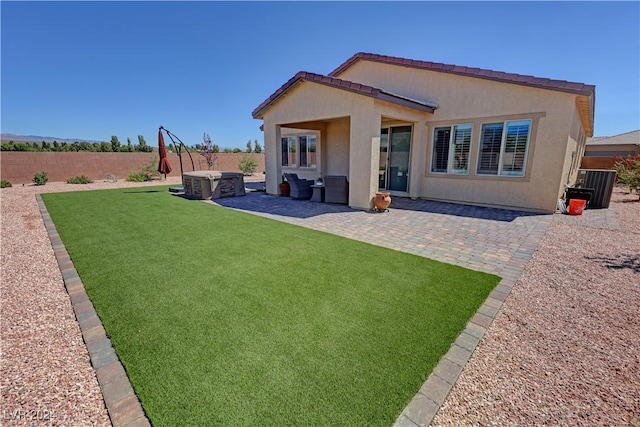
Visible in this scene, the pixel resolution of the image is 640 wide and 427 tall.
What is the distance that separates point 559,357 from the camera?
2.58 meters

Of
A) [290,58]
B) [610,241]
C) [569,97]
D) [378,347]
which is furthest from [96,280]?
[290,58]

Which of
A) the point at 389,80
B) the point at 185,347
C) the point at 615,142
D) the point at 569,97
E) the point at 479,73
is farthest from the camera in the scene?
the point at 615,142

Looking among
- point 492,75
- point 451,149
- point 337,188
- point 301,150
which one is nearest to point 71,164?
point 301,150

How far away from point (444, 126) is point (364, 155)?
13.4 ft

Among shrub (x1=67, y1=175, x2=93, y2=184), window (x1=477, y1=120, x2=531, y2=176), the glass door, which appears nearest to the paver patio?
the glass door

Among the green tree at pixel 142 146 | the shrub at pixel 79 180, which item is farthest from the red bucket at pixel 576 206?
the green tree at pixel 142 146

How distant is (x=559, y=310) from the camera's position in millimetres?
3393

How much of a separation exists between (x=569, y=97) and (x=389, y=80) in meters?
6.36

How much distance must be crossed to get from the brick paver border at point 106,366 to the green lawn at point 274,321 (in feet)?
0.24

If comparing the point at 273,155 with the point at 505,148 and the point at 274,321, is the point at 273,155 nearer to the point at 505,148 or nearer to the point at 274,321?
the point at 505,148

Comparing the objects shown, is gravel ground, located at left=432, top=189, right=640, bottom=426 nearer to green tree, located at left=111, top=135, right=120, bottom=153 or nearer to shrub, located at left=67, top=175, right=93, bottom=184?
shrub, located at left=67, top=175, right=93, bottom=184

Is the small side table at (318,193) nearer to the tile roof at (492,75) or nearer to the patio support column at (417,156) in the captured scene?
the patio support column at (417,156)

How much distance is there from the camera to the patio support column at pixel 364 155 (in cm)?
863

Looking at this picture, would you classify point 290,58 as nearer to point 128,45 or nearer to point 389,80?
point 389,80
